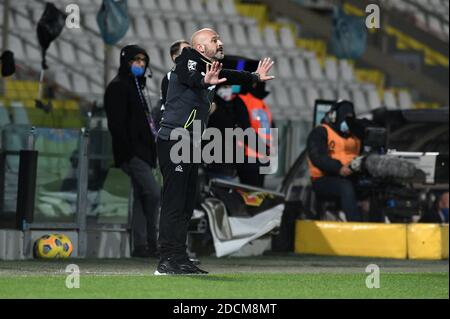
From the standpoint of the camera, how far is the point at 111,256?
1392cm

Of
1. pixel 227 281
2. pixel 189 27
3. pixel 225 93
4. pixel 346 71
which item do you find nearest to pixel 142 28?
pixel 189 27

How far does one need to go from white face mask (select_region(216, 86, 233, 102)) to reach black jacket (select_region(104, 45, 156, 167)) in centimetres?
147

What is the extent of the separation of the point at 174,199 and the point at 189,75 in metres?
0.92

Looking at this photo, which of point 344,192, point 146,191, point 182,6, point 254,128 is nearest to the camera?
point 146,191

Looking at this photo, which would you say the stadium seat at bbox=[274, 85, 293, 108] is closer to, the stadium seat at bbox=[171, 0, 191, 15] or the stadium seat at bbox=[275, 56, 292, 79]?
the stadium seat at bbox=[275, 56, 292, 79]

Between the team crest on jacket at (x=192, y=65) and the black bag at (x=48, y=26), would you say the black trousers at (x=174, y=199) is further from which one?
the black bag at (x=48, y=26)

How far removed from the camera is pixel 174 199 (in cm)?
1041

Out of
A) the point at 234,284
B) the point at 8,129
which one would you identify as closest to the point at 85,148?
the point at 8,129

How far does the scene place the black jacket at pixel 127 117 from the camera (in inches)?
530

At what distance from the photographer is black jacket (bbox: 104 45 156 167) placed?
530 inches

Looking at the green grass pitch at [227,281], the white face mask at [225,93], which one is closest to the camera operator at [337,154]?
the white face mask at [225,93]

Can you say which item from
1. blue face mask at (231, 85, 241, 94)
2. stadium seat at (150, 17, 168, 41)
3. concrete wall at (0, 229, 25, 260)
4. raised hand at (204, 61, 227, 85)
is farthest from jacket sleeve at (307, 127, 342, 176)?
stadium seat at (150, 17, 168, 41)

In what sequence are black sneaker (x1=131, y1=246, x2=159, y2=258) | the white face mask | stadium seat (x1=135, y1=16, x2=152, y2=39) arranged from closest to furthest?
black sneaker (x1=131, y1=246, x2=159, y2=258), the white face mask, stadium seat (x1=135, y1=16, x2=152, y2=39)

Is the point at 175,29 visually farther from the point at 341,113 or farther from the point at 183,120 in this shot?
the point at 183,120
